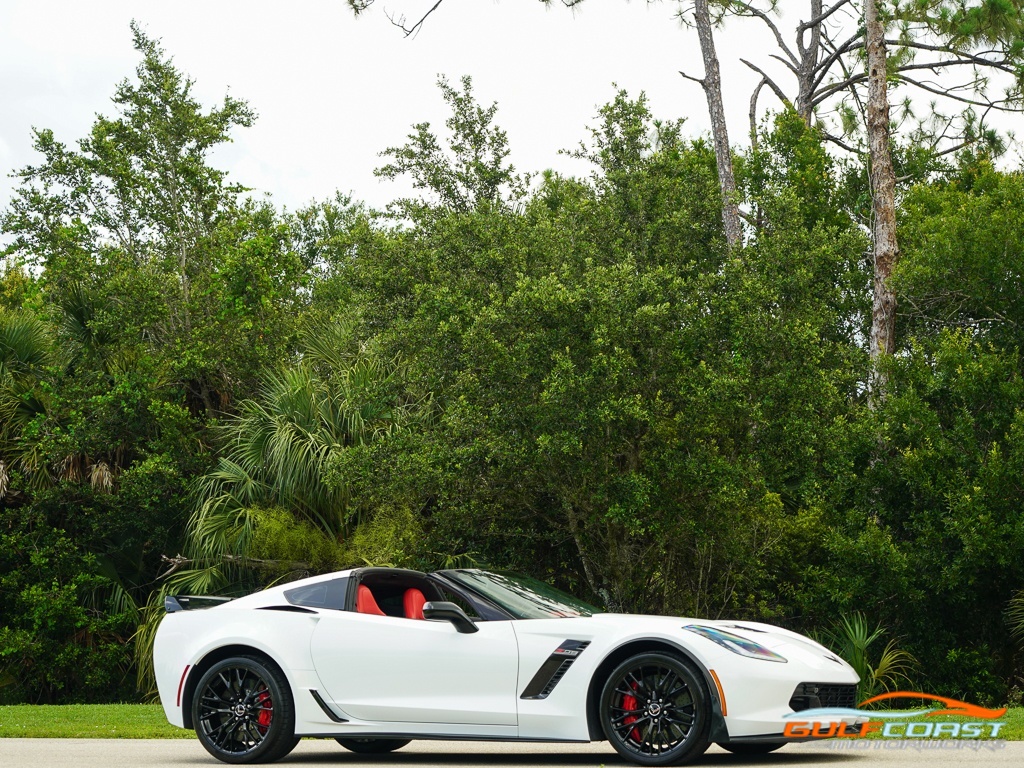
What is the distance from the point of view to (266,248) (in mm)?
21969

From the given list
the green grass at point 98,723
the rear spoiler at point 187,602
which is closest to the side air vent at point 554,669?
the rear spoiler at point 187,602

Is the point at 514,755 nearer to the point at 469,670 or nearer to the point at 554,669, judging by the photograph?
the point at 469,670

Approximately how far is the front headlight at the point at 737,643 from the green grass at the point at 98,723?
2.78 metres

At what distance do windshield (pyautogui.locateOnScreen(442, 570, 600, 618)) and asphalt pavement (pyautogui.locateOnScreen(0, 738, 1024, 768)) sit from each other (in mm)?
977

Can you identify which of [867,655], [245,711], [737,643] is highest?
[737,643]

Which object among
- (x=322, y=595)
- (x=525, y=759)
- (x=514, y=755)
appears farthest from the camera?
(x=514, y=755)

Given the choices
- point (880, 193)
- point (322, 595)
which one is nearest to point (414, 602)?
point (322, 595)

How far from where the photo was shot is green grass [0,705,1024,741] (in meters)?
11.4

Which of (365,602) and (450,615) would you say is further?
(365,602)

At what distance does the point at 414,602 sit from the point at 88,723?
5.36 metres

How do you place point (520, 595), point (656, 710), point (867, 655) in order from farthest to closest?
point (867, 655) → point (520, 595) → point (656, 710)

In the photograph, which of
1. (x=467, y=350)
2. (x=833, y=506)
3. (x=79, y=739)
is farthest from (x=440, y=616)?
(x=833, y=506)

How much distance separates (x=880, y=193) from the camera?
65.5 ft

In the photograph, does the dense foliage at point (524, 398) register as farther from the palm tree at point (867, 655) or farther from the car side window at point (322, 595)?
the car side window at point (322, 595)
